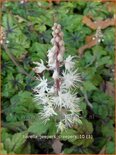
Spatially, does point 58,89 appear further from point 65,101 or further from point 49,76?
point 49,76

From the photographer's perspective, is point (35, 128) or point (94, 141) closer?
point (35, 128)

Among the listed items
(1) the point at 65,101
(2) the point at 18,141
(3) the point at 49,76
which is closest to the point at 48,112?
(1) the point at 65,101

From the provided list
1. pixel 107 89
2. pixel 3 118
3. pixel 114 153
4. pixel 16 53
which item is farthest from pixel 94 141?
pixel 16 53

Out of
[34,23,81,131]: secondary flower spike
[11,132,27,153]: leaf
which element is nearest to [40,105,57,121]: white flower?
[34,23,81,131]: secondary flower spike

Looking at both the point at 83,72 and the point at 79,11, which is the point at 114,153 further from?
the point at 79,11

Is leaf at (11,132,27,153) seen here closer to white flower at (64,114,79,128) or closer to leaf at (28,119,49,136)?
leaf at (28,119,49,136)
